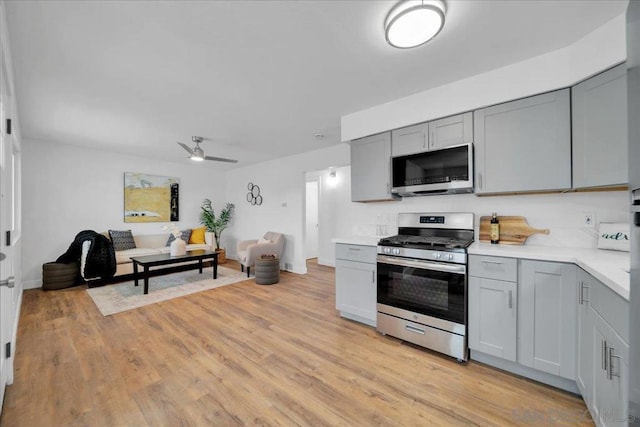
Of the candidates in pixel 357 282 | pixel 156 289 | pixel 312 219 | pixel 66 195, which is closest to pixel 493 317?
pixel 357 282

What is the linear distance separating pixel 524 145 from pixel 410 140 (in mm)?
919

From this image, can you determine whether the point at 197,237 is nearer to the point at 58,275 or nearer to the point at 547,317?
the point at 58,275

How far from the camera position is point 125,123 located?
3346 mm

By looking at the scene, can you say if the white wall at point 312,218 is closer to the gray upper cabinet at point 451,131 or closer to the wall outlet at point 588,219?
the gray upper cabinet at point 451,131

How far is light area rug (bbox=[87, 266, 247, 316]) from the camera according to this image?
3.29 m

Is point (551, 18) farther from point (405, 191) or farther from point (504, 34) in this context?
point (405, 191)

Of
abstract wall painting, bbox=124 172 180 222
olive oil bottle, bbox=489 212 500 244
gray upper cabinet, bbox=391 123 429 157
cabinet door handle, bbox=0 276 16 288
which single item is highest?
gray upper cabinet, bbox=391 123 429 157

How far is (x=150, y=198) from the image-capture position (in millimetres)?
5441

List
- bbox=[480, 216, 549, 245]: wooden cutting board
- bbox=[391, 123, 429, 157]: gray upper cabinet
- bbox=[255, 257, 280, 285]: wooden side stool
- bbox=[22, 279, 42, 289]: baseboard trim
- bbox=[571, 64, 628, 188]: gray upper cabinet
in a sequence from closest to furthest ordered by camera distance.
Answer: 1. bbox=[571, 64, 628, 188]: gray upper cabinet
2. bbox=[480, 216, 549, 245]: wooden cutting board
3. bbox=[391, 123, 429, 157]: gray upper cabinet
4. bbox=[22, 279, 42, 289]: baseboard trim
5. bbox=[255, 257, 280, 285]: wooden side stool

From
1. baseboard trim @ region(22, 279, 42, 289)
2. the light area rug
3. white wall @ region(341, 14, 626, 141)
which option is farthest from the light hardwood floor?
white wall @ region(341, 14, 626, 141)

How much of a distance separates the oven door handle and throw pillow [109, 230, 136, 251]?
15.8 feet

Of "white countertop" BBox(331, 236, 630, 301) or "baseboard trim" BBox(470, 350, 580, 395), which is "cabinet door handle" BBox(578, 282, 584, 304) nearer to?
"white countertop" BBox(331, 236, 630, 301)

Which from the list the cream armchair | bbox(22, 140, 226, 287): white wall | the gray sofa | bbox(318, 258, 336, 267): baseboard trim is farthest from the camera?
bbox(318, 258, 336, 267): baseboard trim

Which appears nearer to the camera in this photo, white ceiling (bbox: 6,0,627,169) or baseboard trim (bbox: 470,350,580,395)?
white ceiling (bbox: 6,0,627,169)
